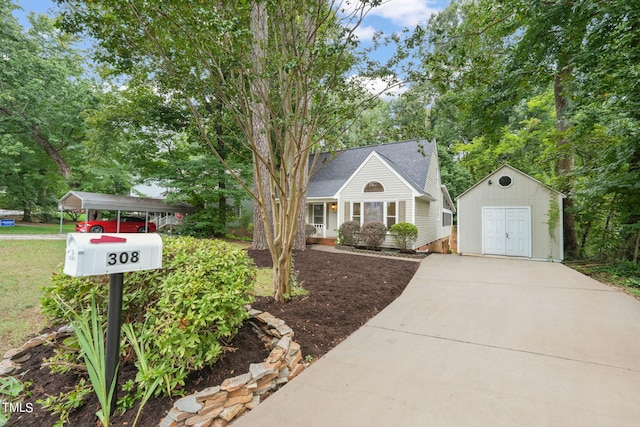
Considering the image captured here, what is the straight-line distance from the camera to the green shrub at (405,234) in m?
10.5

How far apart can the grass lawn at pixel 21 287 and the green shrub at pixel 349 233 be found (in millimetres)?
8858

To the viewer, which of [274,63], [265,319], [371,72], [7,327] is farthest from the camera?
[371,72]

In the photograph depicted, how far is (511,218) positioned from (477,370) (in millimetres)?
9452

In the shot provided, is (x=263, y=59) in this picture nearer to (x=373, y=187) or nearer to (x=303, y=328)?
(x=303, y=328)

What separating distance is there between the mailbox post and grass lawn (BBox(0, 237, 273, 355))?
4.61 feet

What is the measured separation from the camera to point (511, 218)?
9992 millimetres

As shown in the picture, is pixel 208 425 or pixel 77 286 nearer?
pixel 208 425

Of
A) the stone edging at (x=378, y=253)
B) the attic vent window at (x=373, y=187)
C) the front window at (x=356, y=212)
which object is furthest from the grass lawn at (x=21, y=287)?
the attic vent window at (x=373, y=187)

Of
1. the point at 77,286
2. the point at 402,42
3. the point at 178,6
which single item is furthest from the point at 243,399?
the point at 402,42

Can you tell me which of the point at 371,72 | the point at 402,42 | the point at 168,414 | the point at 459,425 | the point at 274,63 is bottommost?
the point at 459,425

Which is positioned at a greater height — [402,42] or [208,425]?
[402,42]

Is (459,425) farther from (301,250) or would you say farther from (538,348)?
(301,250)

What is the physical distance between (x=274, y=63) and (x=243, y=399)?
11.6 feet

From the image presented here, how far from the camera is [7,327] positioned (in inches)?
124
